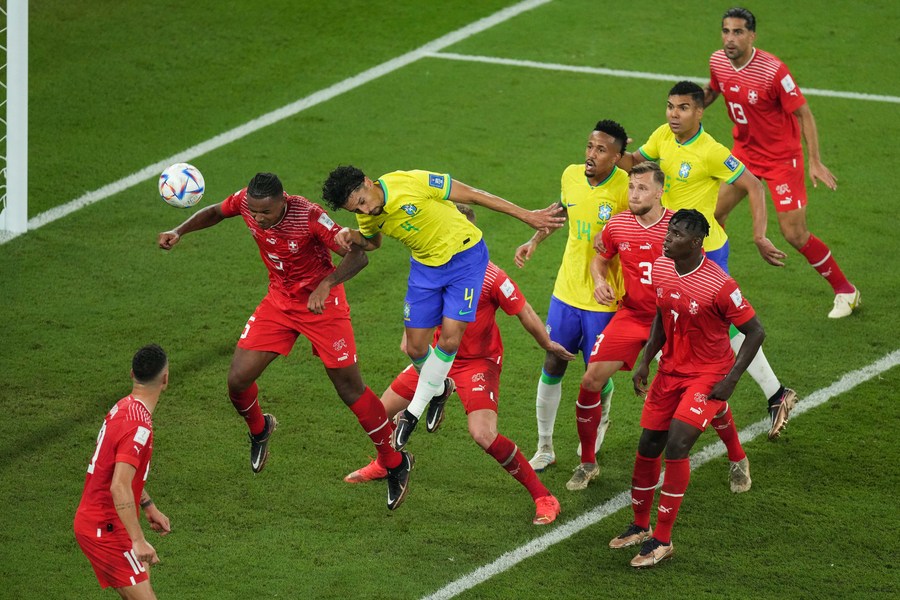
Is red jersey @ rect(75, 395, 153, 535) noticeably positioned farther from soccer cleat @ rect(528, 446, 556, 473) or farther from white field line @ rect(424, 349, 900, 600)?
soccer cleat @ rect(528, 446, 556, 473)

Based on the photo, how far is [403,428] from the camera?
809cm

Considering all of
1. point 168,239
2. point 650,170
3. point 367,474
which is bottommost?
point 367,474

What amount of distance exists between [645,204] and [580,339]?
1.16 m

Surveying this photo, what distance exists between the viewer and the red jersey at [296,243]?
314 inches

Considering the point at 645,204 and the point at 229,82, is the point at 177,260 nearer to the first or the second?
the point at 229,82

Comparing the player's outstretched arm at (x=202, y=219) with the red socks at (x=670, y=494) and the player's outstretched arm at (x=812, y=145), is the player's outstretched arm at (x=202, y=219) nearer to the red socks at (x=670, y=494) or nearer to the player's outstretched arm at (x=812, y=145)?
the red socks at (x=670, y=494)

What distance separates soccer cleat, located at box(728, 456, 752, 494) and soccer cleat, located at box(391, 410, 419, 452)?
7.01ft

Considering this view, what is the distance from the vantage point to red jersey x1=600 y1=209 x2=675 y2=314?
7.94 m

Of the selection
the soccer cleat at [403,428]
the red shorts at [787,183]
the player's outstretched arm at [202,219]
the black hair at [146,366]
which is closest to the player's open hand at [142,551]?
the black hair at [146,366]

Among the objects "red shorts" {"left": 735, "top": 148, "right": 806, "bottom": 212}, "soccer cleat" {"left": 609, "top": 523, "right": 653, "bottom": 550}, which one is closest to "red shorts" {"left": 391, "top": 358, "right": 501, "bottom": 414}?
"soccer cleat" {"left": 609, "top": 523, "right": 653, "bottom": 550}

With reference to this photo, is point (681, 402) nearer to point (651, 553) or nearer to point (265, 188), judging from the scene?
point (651, 553)

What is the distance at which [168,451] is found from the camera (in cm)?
887

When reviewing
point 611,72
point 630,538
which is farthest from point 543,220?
point 611,72

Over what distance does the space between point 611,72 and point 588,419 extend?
811 centimetres
